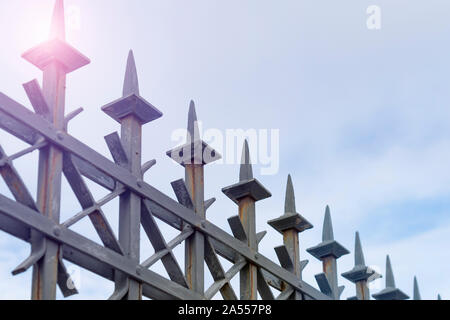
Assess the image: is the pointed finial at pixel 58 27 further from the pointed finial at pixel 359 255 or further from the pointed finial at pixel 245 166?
the pointed finial at pixel 359 255

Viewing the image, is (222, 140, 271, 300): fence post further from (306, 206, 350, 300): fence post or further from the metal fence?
(306, 206, 350, 300): fence post

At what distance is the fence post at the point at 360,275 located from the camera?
9.47 metres

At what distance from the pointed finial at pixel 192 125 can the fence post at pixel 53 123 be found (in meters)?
1.37

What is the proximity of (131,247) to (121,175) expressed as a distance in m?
0.49

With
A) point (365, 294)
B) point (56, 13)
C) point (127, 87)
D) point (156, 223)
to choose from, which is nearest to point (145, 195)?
point (156, 223)

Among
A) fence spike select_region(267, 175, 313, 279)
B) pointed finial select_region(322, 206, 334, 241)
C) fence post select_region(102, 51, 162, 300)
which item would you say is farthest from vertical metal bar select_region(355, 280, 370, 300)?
fence post select_region(102, 51, 162, 300)

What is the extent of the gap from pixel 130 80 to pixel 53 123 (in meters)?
0.97

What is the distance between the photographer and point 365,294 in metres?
9.52

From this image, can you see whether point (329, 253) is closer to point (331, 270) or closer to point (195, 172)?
point (331, 270)

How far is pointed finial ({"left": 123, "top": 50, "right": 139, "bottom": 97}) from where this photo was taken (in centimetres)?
658

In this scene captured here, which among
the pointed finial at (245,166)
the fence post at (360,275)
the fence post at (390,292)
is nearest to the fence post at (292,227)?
the pointed finial at (245,166)
